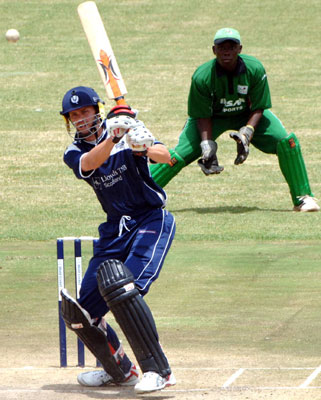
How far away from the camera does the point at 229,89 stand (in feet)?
35.7

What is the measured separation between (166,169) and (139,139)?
5648mm

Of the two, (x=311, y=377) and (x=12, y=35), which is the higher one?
(x=12, y=35)

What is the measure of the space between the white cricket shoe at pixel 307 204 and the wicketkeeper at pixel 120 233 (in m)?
5.59

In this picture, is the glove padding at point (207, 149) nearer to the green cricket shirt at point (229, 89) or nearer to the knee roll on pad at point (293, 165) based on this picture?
the green cricket shirt at point (229, 89)

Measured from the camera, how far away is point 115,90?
7629mm

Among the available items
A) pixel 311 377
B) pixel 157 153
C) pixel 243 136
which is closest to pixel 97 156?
pixel 157 153

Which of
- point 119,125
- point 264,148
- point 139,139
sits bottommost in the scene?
point 264,148

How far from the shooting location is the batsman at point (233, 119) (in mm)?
10867

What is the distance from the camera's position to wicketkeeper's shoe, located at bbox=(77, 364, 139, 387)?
5.89 metres

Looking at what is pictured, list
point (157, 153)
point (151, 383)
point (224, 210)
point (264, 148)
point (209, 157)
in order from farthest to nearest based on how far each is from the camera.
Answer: point (224, 210), point (264, 148), point (209, 157), point (157, 153), point (151, 383)

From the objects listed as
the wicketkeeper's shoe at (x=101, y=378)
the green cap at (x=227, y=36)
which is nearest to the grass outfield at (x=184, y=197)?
the wicketkeeper's shoe at (x=101, y=378)

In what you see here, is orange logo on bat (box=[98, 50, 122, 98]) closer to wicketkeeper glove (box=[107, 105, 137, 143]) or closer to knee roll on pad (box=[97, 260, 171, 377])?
wicketkeeper glove (box=[107, 105, 137, 143])

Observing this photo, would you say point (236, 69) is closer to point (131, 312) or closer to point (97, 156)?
point (97, 156)

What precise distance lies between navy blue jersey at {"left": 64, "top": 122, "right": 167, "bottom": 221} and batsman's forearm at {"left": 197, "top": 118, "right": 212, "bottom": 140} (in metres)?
5.29
